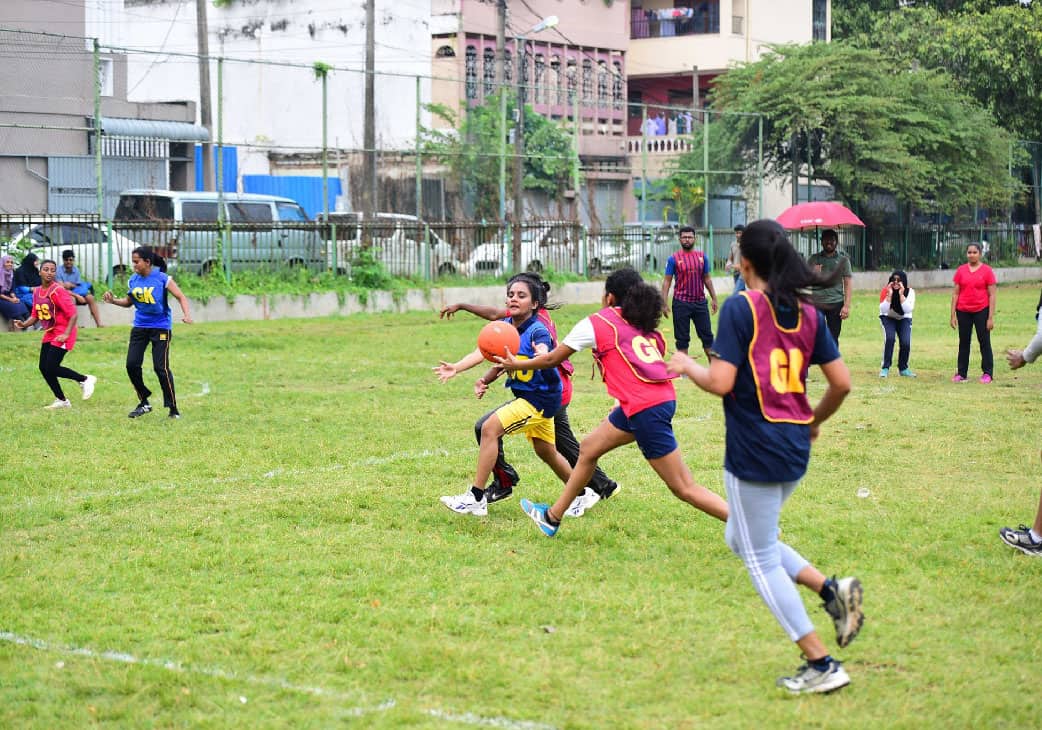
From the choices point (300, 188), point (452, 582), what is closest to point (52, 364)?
point (452, 582)

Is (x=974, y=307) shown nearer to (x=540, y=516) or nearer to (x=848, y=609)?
(x=540, y=516)

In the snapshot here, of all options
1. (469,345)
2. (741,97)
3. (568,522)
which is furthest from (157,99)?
(568,522)

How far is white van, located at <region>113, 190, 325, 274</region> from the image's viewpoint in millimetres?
23594

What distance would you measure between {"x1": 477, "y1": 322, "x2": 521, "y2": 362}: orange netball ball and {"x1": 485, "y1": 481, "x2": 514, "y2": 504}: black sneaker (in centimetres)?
105

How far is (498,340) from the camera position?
7.89 meters

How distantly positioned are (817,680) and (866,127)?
33281 mm

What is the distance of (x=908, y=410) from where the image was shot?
13234 mm

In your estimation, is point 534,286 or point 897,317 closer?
point 534,286

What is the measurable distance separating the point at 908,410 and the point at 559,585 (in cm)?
738

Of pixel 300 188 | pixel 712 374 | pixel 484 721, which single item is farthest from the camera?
pixel 300 188

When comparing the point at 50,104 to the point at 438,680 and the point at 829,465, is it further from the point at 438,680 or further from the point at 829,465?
the point at 438,680

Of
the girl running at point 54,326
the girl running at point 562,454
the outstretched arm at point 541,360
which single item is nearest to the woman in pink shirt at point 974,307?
the girl running at point 562,454

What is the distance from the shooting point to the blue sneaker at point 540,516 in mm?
7882

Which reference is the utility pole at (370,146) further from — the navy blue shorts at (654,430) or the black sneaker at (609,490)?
the navy blue shorts at (654,430)
